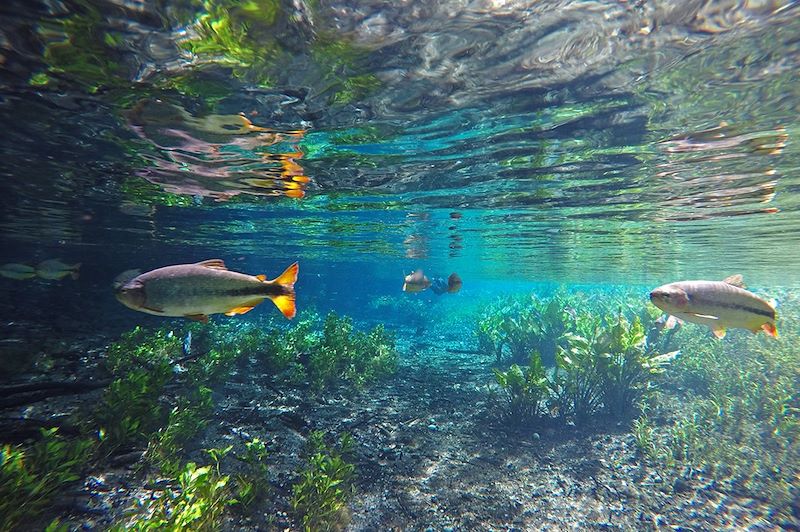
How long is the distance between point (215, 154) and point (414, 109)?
700cm

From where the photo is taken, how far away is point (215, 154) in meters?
11.3

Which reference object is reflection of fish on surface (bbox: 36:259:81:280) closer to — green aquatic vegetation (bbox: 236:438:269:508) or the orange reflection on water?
the orange reflection on water

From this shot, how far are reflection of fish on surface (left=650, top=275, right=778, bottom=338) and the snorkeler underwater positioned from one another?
0.05 m

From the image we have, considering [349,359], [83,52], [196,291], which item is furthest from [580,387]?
[83,52]

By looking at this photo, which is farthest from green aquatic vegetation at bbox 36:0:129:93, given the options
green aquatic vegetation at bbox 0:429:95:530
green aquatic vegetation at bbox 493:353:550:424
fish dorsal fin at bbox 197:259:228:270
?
green aquatic vegetation at bbox 493:353:550:424

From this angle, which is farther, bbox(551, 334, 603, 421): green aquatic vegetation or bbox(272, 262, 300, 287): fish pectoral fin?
bbox(551, 334, 603, 421): green aquatic vegetation

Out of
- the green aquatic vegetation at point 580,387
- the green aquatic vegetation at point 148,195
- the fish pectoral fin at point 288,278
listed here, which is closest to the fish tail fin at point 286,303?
the fish pectoral fin at point 288,278

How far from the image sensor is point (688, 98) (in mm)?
7379

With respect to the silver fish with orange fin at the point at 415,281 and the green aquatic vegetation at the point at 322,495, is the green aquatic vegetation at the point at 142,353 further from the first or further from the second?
the silver fish with orange fin at the point at 415,281

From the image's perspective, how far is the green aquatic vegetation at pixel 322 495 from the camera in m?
6.63

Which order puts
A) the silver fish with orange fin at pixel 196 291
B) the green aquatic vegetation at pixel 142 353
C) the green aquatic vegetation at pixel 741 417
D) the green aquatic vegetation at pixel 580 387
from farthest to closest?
the green aquatic vegetation at pixel 580 387
the green aquatic vegetation at pixel 142 353
the green aquatic vegetation at pixel 741 417
the silver fish with orange fin at pixel 196 291

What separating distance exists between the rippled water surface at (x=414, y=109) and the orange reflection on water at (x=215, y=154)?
0.28 feet

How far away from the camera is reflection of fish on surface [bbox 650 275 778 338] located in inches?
199

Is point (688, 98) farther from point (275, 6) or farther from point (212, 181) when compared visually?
point (212, 181)
